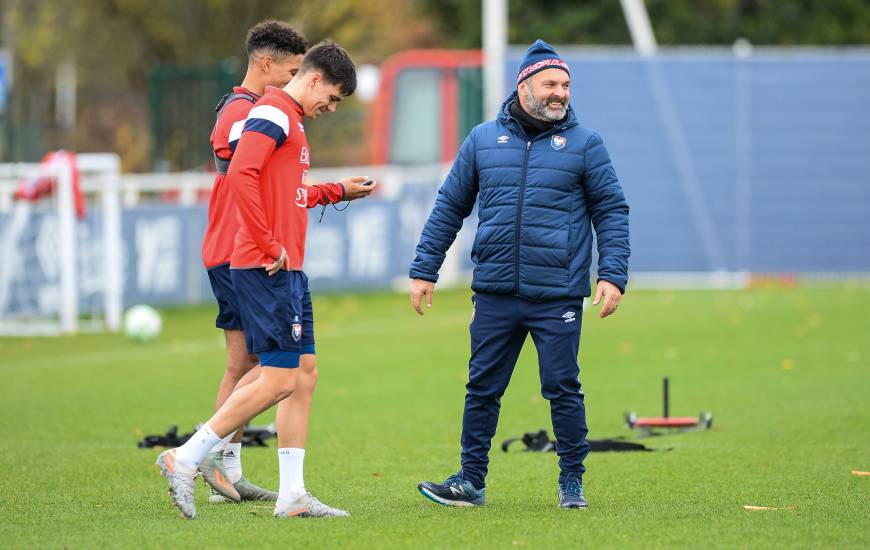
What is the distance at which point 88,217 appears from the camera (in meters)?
19.0

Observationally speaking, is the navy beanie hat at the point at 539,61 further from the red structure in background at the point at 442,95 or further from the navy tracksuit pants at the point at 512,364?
the red structure in background at the point at 442,95

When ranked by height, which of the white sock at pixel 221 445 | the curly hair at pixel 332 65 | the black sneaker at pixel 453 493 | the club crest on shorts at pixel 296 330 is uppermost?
the curly hair at pixel 332 65

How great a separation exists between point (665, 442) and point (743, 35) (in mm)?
31697

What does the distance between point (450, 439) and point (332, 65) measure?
354 centimetres

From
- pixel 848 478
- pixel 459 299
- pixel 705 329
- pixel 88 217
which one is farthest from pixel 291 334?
pixel 459 299

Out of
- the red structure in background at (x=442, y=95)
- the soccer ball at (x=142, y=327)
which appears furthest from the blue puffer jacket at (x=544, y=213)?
the red structure in background at (x=442, y=95)

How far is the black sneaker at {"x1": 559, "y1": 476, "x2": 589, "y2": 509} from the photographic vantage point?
7293 millimetres

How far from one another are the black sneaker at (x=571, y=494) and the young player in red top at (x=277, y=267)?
1.02 metres

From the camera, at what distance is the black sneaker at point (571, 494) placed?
7293 mm

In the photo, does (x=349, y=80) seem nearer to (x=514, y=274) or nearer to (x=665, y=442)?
(x=514, y=274)

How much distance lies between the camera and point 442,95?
89.7 ft

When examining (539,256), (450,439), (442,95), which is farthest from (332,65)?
(442,95)

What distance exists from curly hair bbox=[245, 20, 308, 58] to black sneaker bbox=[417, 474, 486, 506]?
2.21 m

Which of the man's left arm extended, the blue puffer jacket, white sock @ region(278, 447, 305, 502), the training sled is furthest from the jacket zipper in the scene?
the training sled
